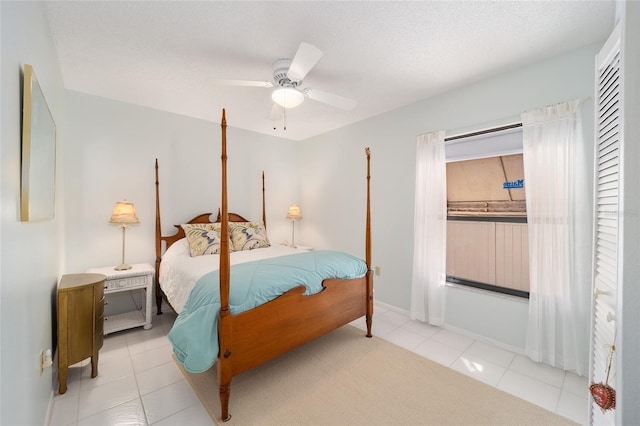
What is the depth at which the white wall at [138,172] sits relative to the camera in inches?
112

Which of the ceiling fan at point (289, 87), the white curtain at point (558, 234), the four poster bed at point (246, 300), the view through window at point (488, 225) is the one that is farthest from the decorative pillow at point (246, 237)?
the white curtain at point (558, 234)

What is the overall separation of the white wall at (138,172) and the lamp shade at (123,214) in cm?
33

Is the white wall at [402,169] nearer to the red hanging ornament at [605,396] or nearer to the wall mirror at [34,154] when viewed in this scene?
the red hanging ornament at [605,396]

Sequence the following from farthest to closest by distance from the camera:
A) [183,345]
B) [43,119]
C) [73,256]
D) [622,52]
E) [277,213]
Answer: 1. [277,213]
2. [73,256]
3. [183,345]
4. [43,119]
5. [622,52]

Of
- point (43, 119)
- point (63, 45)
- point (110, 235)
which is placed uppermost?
point (63, 45)

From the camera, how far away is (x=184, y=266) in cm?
253

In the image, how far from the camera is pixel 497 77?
8.12 feet

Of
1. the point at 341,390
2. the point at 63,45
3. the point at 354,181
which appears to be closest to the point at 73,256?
the point at 63,45

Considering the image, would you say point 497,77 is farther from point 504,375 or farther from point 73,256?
point 73,256

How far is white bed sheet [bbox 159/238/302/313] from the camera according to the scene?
7.42 ft

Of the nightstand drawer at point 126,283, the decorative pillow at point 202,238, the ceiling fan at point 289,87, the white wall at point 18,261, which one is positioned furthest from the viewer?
the decorative pillow at point 202,238

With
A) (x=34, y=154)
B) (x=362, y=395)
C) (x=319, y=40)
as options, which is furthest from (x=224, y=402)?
(x=319, y=40)

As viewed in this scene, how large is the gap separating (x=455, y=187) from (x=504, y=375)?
1791mm

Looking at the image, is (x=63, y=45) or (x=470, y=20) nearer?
(x=470, y=20)
